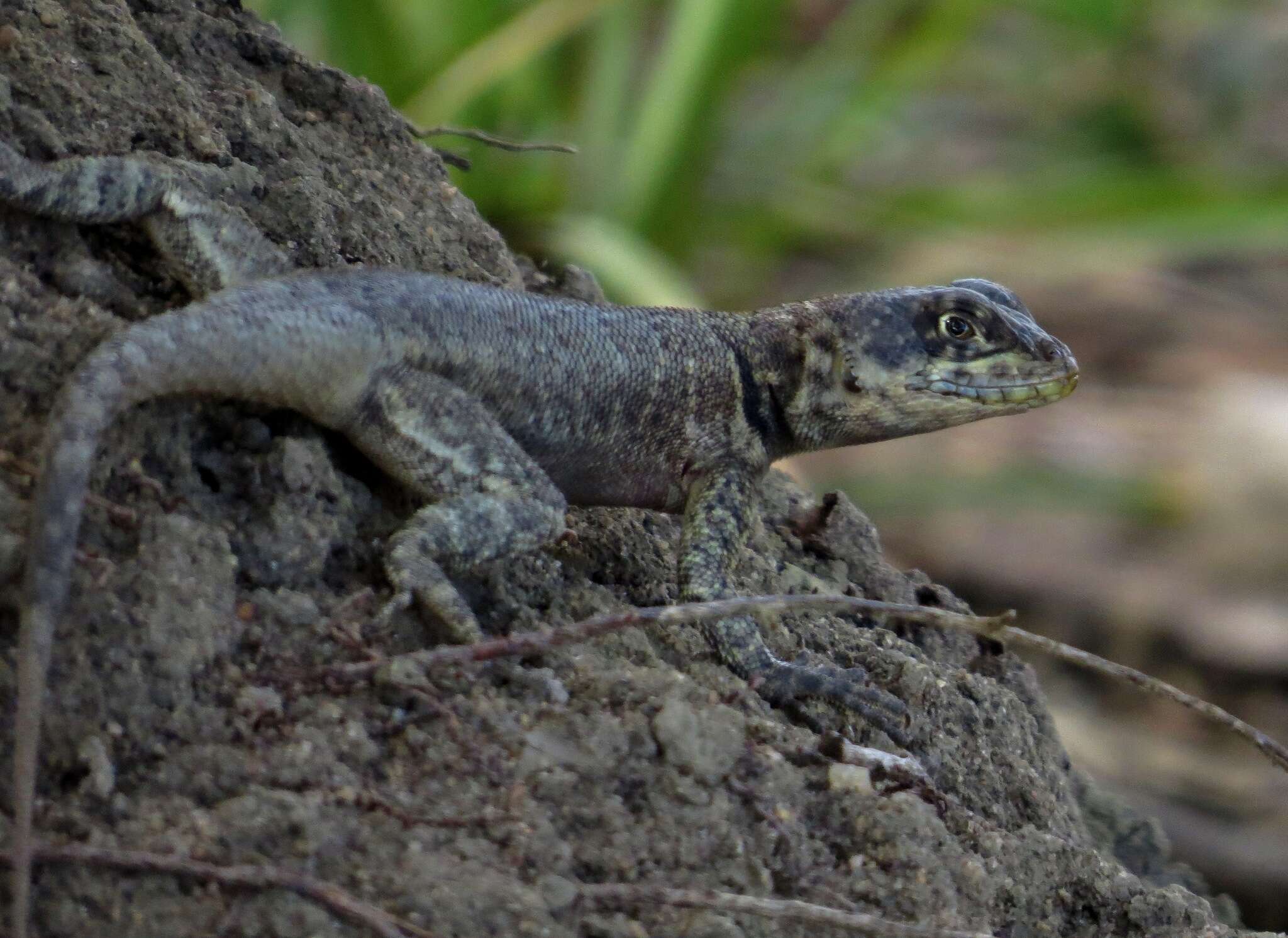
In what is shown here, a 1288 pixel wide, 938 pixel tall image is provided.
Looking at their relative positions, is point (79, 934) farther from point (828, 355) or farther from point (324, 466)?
point (828, 355)

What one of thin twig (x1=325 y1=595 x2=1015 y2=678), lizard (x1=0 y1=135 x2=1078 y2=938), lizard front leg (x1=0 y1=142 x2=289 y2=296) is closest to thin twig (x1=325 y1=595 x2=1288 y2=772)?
thin twig (x1=325 y1=595 x2=1015 y2=678)

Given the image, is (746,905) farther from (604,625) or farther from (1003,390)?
(1003,390)

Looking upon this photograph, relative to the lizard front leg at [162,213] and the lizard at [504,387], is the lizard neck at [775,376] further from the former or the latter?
the lizard front leg at [162,213]

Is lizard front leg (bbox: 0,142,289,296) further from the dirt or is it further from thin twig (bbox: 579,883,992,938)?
thin twig (bbox: 579,883,992,938)

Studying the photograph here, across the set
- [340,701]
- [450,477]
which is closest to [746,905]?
[340,701]

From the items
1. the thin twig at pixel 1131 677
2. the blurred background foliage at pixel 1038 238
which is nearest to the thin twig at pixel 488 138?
the thin twig at pixel 1131 677

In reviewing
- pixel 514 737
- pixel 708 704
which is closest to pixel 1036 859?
pixel 708 704

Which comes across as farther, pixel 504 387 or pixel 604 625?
pixel 504 387
